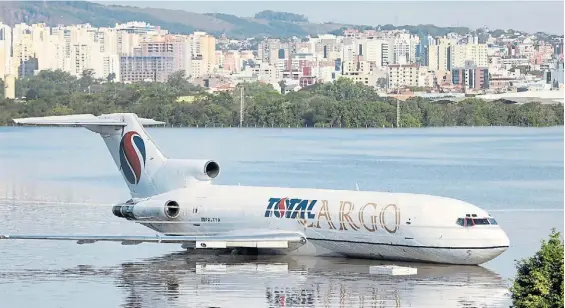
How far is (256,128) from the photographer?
185875 mm

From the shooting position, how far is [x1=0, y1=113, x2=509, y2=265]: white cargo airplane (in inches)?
Answer: 1670

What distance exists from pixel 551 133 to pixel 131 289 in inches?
6112

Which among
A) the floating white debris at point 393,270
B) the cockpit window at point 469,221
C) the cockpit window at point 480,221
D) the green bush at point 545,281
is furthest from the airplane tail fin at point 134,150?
the green bush at point 545,281

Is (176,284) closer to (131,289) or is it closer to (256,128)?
(131,289)

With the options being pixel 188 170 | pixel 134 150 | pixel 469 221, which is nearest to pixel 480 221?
pixel 469 221

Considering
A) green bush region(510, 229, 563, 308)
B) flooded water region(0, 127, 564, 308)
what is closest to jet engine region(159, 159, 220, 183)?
flooded water region(0, 127, 564, 308)

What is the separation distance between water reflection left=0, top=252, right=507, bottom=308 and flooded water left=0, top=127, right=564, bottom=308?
0.16 feet

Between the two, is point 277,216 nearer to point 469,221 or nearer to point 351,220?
point 351,220

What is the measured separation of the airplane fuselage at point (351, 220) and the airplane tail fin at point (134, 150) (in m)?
1.64

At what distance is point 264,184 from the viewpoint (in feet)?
292

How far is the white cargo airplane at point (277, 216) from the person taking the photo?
42.4 metres

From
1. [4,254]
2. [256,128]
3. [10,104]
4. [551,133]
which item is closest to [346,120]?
[256,128]

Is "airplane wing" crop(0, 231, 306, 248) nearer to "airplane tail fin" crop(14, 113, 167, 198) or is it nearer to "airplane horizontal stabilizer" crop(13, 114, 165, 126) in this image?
"airplane horizontal stabilizer" crop(13, 114, 165, 126)

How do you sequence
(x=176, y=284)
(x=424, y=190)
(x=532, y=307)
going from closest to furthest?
(x=532, y=307) → (x=176, y=284) → (x=424, y=190)
